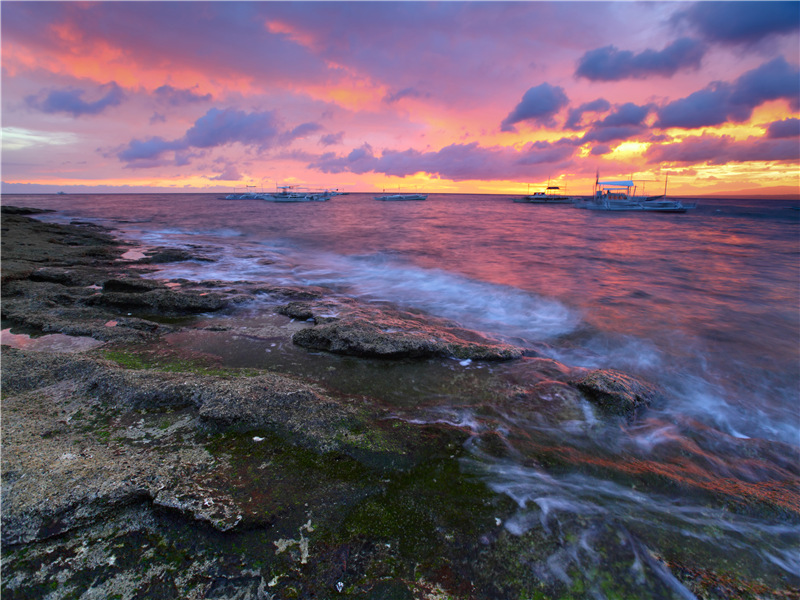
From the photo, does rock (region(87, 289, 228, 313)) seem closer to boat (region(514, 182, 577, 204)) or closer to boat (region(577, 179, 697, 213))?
boat (region(577, 179, 697, 213))

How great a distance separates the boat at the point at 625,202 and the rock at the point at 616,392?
62.6 meters

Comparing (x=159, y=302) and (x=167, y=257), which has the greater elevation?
(x=167, y=257)

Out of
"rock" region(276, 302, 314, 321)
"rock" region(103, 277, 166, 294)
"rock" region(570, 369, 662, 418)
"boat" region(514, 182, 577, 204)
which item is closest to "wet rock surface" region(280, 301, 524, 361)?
"rock" region(276, 302, 314, 321)

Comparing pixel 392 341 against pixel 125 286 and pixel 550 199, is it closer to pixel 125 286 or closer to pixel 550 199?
pixel 125 286

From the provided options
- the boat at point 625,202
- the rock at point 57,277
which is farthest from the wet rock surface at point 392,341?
the boat at point 625,202

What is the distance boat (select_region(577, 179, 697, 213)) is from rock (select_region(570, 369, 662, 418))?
62616 millimetres

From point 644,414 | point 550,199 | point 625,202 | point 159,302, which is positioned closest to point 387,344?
point 644,414

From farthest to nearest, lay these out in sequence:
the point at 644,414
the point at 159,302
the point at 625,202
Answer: the point at 625,202
the point at 159,302
the point at 644,414

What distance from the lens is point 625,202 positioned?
5909cm

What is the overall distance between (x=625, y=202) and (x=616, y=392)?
67745 mm

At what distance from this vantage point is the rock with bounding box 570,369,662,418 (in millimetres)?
4070

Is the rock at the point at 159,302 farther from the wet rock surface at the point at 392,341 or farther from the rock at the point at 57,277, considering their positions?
the wet rock surface at the point at 392,341

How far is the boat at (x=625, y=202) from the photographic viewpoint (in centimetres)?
5409

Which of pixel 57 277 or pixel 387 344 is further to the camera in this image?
pixel 57 277
